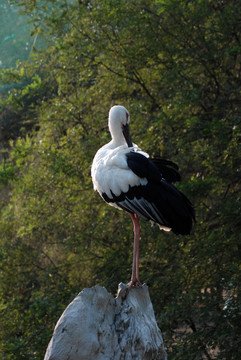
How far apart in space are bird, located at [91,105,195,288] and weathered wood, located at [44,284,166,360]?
0.54 metres

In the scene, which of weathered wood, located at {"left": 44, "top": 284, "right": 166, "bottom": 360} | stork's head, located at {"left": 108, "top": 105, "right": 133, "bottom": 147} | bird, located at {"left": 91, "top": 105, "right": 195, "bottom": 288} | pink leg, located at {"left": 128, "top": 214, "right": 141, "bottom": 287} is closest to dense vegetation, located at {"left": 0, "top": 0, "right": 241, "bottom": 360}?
stork's head, located at {"left": 108, "top": 105, "right": 133, "bottom": 147}

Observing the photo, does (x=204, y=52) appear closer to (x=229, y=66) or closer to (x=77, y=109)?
(x=229, y=66)

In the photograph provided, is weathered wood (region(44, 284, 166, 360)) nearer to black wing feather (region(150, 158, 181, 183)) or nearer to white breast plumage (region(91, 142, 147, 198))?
white breast plumage (region(91, 142, 147, 198))

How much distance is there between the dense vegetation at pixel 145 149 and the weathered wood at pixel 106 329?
2.79 meters

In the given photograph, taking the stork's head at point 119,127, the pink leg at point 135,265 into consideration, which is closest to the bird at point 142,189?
the pink leg at point 135,265

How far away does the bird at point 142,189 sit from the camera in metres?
5.05

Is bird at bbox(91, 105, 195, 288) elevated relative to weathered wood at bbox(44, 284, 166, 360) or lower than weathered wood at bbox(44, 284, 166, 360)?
elevated

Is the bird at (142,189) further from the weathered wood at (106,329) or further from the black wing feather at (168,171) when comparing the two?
the weathered wood at (106,329)

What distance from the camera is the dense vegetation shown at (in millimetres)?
7570

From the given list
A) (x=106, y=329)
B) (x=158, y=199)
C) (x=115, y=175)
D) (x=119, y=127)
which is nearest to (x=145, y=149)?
(x=119, y=127)

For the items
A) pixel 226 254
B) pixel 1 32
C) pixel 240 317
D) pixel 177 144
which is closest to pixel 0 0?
pixel 1 32

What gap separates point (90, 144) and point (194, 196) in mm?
1612

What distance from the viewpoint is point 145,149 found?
26.6ft

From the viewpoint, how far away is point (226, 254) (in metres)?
7.93
